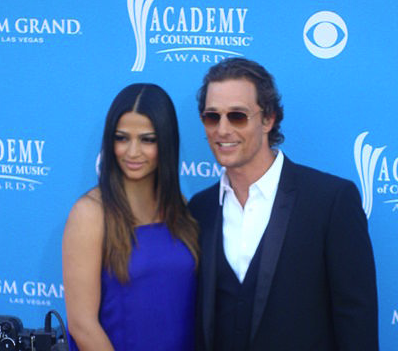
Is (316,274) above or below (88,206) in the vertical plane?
below

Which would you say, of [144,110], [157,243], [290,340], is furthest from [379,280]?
[144,110]

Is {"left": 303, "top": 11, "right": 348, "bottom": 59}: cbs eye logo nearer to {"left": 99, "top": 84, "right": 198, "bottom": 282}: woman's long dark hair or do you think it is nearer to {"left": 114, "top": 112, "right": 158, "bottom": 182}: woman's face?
{"left": 99, "top": 84, "right": 198, "bottom": 282}: woman's long dark hair

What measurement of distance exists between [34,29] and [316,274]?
1.75 metres

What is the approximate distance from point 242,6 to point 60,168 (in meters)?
1.13

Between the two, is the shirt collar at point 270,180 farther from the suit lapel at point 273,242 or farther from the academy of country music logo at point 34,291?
the academy of country music logo at point 34,291

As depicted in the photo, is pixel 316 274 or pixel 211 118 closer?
pixel 316 274

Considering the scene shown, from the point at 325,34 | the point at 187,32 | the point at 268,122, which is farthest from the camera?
the point at 187,32

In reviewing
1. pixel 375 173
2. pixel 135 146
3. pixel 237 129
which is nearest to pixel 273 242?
pixel 237 129

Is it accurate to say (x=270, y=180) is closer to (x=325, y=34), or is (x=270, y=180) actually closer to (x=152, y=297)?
(x=152, y=297)

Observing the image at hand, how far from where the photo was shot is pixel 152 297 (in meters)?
2.09

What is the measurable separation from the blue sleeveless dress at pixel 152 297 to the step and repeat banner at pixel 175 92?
0.66 m

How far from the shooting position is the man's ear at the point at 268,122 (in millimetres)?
2129

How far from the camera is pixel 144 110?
206 centimetres

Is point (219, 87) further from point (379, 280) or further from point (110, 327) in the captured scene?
point (379, 280)
